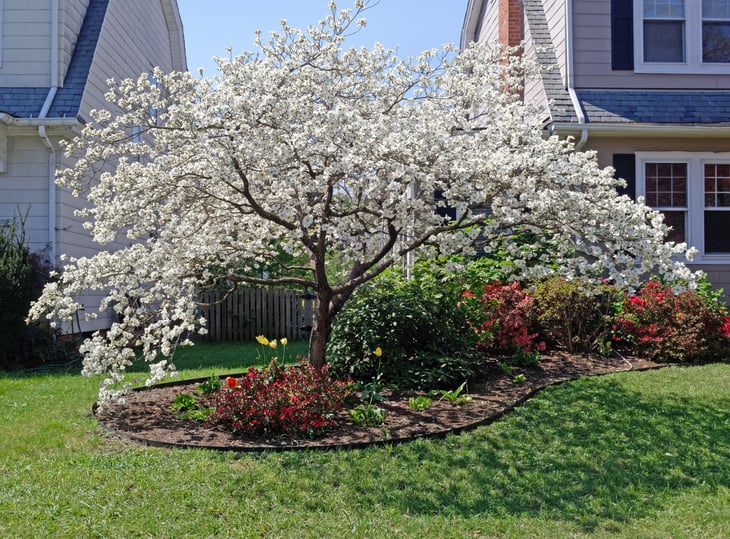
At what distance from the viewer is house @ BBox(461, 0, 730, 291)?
10.4m

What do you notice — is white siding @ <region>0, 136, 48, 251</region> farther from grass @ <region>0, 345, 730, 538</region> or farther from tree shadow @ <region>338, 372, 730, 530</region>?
tree shadow @ <region>338, 372, 730, 530</region>

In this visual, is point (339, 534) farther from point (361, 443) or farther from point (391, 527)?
point (361, 443)

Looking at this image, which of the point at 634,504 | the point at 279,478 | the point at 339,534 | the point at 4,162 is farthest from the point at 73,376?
the point at 634,504

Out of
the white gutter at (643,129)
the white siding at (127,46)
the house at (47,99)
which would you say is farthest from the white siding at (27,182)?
the white gutter at (643,129)

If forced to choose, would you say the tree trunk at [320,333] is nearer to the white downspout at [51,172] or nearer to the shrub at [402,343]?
the shrub at [402,343]

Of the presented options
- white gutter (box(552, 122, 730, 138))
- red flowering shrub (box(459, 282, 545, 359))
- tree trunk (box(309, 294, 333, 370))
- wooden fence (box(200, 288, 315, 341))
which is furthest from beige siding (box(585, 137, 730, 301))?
wooden fence (box(200, 288, 315, 341))

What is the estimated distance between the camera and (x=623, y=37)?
10914 millimetres

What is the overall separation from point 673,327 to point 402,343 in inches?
141

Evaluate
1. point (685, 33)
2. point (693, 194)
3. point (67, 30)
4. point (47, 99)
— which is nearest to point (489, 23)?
point (685, 33)

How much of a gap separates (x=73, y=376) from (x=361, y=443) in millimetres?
5164

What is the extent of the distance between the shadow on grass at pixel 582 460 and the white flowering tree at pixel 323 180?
1.27 m

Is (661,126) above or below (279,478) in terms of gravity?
above

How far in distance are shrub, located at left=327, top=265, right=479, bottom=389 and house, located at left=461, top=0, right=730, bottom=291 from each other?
428cm

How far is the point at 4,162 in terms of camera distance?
10.6m
